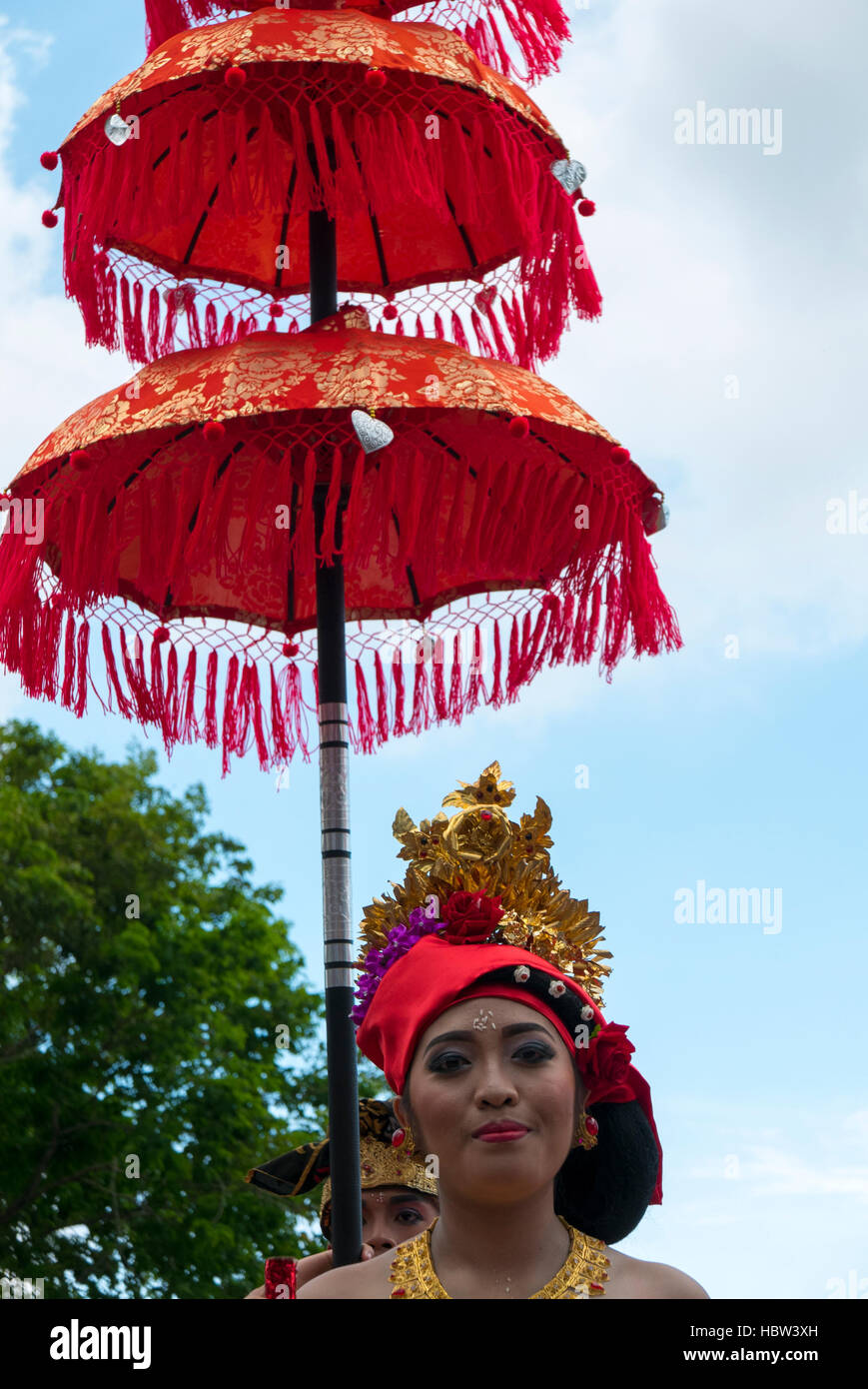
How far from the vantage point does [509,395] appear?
4660mm

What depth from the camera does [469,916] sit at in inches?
163

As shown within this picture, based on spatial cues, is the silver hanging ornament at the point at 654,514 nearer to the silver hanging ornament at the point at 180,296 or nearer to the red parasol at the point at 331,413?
the red parasol at the point at 331,413

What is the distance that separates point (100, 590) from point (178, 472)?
0.45 m

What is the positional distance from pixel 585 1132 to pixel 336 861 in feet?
3.62

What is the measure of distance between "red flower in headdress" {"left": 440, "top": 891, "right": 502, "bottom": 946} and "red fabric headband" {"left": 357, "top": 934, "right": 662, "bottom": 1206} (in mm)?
24

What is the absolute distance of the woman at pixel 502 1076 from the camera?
3.83 metres

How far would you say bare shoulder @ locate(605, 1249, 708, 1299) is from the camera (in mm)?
3777

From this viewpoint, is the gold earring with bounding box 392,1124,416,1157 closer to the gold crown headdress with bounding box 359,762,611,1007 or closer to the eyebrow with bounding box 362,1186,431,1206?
the gold crown headdress with bounding box 359,762,611,1007

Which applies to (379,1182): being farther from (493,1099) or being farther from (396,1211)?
(493,1099)

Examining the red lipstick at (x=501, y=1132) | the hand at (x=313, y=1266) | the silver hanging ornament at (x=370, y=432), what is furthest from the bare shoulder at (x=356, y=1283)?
the silver hanging ornament at (x=370, y=432)

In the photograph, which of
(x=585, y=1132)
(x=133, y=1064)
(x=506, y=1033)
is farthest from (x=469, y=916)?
(x=133, y=1064)

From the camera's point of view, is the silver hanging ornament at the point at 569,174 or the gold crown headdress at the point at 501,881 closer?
the gold crown headdress at the point at 501,881

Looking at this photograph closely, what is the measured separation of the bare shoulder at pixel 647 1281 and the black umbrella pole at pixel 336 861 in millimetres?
826

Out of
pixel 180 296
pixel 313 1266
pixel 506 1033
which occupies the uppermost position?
pixel 180 296
